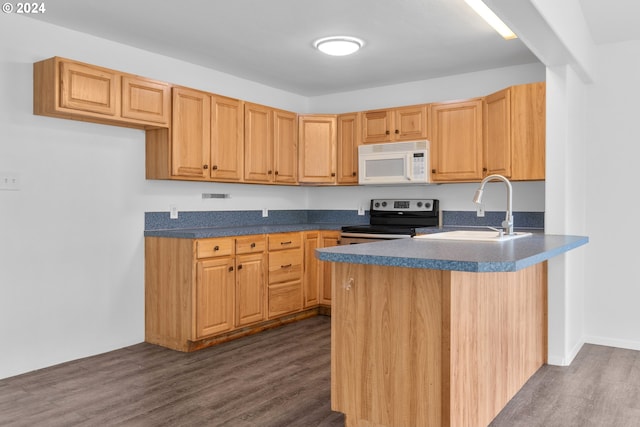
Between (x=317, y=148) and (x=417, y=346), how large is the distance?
11.0ft

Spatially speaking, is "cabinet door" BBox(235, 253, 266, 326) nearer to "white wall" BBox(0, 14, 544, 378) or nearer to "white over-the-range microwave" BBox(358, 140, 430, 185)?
"white wall" BBox(0, 14, 544, 378)

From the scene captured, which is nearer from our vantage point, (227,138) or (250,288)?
(250,288)

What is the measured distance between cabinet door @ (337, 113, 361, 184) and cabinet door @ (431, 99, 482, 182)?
2.78 ft

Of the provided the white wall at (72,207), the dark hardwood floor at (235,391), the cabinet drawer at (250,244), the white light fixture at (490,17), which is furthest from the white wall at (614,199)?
the cabinet drawer at (250,244)

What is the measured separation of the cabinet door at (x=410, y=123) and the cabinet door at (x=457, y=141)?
98mm

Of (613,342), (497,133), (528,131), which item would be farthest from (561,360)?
(497,133)

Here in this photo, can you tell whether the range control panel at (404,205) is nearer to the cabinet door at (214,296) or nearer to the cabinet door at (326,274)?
the cabinet door at (326,274)

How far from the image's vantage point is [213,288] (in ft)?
13.0

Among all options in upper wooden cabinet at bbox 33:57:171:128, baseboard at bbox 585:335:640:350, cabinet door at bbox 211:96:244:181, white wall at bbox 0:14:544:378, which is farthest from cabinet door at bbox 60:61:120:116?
baseboard at bbox 585:335:640:350

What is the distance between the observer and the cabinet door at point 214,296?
151 inches

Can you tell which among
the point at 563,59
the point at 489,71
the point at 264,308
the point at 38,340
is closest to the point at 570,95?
the point at 563,59

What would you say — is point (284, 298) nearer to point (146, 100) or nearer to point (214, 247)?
point (214, 247)

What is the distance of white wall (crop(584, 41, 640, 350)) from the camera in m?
3.95

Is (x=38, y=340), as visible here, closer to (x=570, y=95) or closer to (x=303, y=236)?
(x=303, y=236)
